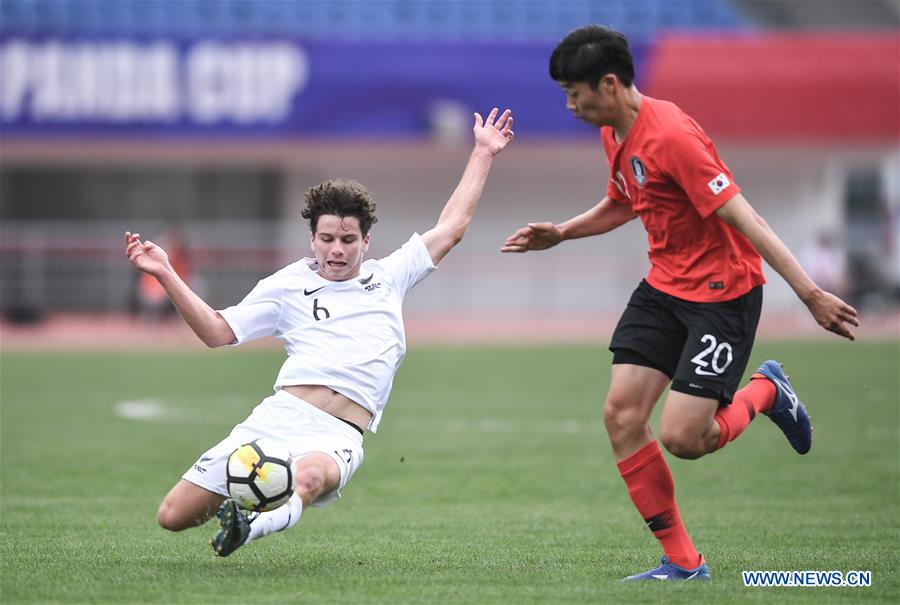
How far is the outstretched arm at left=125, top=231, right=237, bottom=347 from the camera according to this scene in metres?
5.78

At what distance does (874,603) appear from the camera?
216 inches

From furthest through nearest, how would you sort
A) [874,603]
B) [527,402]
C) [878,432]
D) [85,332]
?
[85,332] < [527,402] < [878,432] < [874,603]

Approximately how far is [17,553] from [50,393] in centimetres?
951

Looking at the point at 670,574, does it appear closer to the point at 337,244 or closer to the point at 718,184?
the point at 718,184

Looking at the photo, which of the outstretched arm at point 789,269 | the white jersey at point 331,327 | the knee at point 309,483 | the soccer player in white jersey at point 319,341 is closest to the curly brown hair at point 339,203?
the soccer player in white jersey at point 319,341

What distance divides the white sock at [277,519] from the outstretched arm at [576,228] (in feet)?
6.12

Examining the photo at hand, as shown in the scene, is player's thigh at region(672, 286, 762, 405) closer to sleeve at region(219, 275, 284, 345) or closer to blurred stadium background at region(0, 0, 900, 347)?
sleeve at region(219, 275, 284, 345)

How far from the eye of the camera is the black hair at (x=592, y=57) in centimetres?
586

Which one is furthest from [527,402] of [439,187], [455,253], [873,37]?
[873,37]

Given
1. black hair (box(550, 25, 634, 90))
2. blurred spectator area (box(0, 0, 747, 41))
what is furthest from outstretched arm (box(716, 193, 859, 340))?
blurred spectator area (box(0, 0, 747, 41))

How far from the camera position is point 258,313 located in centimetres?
617

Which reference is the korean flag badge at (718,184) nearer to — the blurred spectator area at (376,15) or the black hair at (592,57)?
the black hair at (592,57)

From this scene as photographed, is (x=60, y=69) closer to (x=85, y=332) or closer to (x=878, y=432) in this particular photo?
(x=85, y=332)

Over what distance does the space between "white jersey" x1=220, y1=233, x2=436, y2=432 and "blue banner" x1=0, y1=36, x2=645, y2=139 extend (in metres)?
21.2
